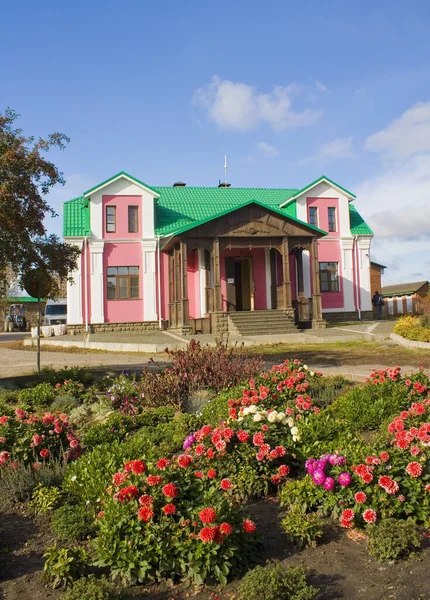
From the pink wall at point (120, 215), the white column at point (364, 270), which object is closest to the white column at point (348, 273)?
the white column at point (364, 270)

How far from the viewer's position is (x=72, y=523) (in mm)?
3887

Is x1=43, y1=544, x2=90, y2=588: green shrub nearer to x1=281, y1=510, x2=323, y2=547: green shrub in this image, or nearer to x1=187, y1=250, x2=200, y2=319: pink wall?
x1=281, y1=510, x2=323, y2=547: green shrub

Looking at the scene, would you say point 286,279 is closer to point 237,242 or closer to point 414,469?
point 237,242

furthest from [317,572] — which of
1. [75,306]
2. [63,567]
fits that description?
[75,306]

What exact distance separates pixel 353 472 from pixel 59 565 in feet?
6.60

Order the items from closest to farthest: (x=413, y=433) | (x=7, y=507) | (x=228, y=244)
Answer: (x=413, y=433)
(x=7, y=507)
(x=228, y=244)

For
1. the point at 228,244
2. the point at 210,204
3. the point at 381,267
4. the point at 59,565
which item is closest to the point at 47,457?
the point at 59,565

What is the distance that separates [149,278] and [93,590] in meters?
24.5

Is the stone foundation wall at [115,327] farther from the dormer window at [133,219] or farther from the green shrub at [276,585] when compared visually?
the green shrub at [276,585]

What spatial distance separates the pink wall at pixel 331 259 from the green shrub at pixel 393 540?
26.4 meters

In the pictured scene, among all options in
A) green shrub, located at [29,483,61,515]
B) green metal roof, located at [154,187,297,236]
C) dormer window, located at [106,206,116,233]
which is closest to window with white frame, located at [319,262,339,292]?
green metal roof, located at [154,187,297,236]

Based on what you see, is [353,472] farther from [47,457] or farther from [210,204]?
[210,204]

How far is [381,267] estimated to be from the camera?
38125 mm

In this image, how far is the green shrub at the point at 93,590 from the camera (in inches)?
113
